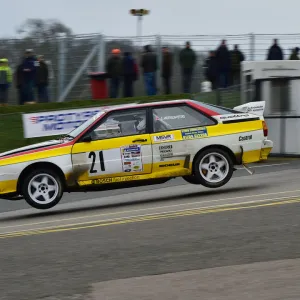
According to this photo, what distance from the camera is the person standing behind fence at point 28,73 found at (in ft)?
68.4

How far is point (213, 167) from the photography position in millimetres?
12117

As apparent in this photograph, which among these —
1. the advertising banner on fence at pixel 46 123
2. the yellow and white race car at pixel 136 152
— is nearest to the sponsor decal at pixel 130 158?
the yellow and white race car at pixel 136 152

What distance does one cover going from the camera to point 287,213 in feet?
31.1

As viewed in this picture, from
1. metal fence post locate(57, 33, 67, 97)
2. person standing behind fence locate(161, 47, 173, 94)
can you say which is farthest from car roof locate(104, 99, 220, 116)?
metal fence post locate(57, 33, 67, 97)

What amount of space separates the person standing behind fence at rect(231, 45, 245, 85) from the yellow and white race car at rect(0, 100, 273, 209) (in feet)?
33.8

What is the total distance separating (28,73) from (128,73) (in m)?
2.85

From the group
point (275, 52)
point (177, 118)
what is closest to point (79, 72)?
point (275, 52)

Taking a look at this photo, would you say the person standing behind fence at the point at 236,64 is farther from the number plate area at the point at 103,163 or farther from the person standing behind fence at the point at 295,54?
the number plate area at the point at 103,163

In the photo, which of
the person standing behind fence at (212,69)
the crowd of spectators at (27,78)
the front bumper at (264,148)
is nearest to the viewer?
the front bumper at (264,148)

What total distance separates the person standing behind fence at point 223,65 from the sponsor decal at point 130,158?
1131 cm

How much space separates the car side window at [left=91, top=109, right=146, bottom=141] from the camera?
11.9 meters

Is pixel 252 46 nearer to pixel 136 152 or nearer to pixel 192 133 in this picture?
pixel 192 133

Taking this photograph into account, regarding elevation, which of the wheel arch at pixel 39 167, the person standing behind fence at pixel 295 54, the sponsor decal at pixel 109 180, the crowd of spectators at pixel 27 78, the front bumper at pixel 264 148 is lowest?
the sponsor decal at pixel 109 180

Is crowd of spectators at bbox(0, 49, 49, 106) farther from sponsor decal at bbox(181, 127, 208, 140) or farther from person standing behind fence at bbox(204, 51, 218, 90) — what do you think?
sponsor decal at bbox(181, 127, 208, 140)
